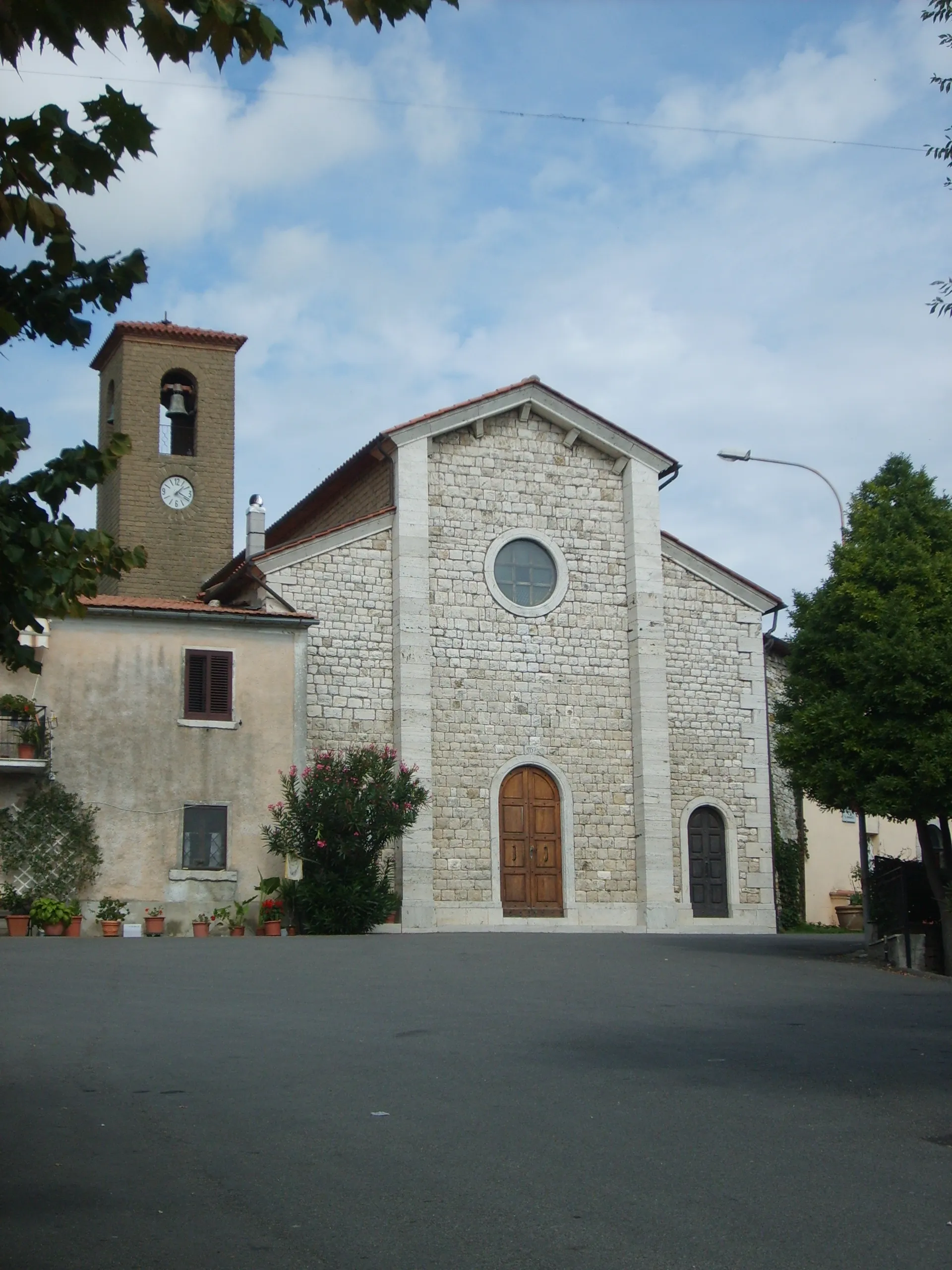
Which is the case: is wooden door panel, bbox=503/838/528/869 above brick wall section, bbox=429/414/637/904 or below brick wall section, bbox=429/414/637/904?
below

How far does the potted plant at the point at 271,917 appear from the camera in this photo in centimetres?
2183

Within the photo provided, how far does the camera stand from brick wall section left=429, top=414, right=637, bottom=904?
2511 cm

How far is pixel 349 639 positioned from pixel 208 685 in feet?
9.87

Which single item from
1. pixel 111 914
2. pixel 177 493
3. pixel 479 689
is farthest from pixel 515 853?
pixel 177 493

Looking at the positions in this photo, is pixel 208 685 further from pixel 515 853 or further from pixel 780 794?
pixel 780 794

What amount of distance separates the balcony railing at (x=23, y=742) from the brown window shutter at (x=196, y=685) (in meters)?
2.20

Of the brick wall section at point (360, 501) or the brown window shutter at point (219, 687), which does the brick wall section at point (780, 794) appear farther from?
the brown window shutter at point (219, 687)

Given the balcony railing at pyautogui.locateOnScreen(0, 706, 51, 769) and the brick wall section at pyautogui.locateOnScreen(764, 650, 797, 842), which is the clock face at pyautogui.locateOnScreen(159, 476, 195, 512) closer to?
the balcony railing at pyautogui.locateOnScreen(0, 706, 51, 769)

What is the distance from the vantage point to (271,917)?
2186cm

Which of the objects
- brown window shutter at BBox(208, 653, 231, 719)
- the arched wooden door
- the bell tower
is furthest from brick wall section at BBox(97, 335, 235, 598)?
the arched wooden door

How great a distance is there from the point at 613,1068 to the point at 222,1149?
3.10 metres

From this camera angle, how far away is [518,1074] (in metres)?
8.96

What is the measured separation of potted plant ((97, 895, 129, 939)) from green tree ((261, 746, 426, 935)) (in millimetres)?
2294

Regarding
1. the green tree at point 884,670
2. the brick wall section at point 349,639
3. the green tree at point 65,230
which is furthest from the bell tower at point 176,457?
the green tree at point 65,230
